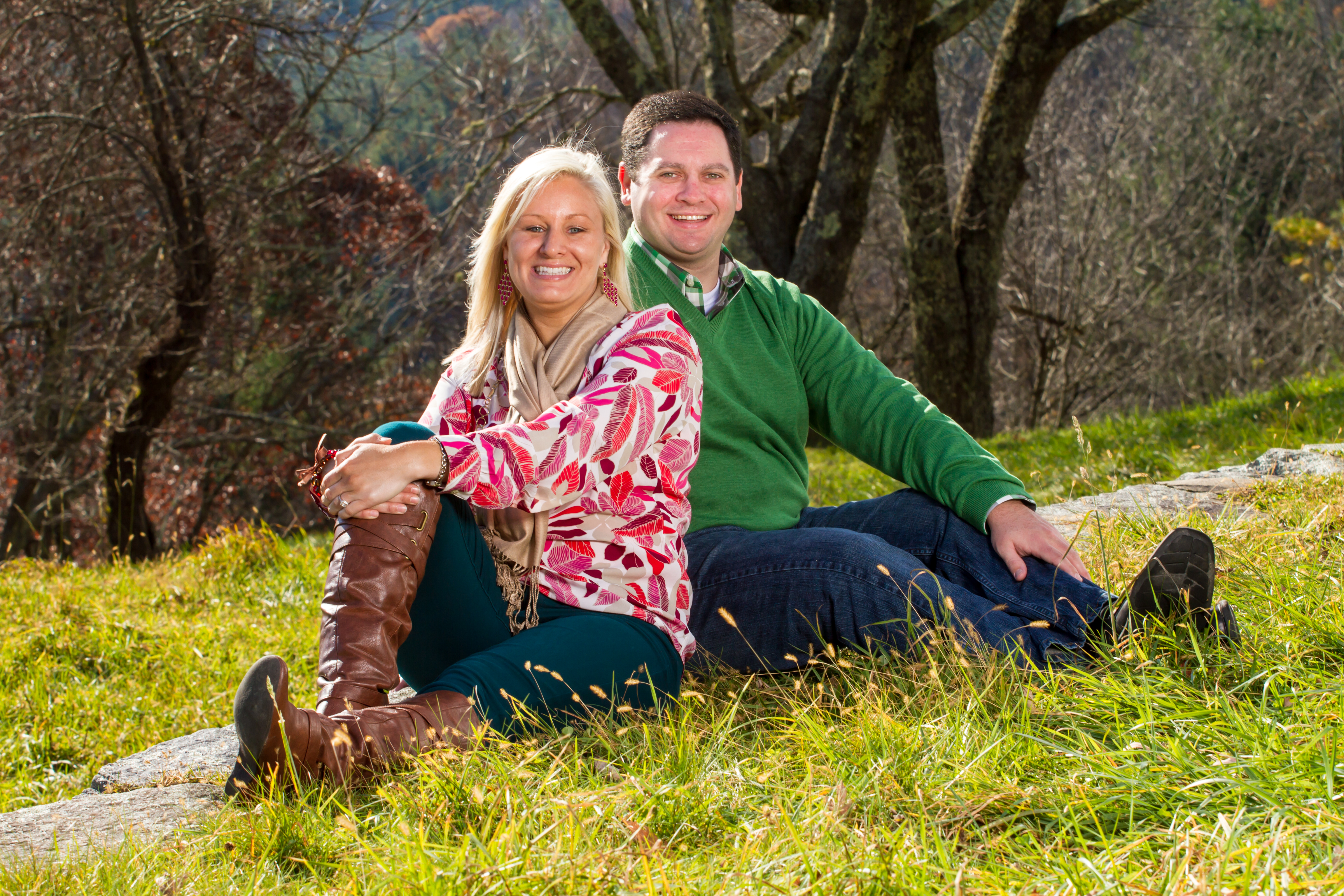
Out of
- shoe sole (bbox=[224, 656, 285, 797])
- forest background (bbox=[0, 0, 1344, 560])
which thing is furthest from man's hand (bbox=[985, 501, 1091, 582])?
forest background (bbox=[0, 0, 1344, 560])

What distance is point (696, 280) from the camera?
2.81m

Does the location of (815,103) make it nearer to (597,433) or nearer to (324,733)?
(597,433)

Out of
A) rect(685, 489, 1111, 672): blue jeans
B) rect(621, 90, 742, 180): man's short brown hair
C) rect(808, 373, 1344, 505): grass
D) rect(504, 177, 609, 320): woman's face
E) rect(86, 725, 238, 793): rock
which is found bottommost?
rect(808, 373, 1344, 505): grass

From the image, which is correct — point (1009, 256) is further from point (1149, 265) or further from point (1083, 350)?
point (1149, 265)

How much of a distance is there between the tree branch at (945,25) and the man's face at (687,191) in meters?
4.54

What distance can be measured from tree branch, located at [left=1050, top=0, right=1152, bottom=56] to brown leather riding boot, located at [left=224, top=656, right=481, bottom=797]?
612cm

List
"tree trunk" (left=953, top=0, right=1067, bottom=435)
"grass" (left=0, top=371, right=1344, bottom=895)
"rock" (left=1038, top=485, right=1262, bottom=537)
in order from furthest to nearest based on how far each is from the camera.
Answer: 1. "tree trunk" (left=953, top=0, right=1067, bottom=435)
2. "rock" (left=1038, top=485, right=1262, bottom=537)
3. "grass" (left=0, top=371, right=1344, bottom=895)

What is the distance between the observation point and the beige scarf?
2.27 m

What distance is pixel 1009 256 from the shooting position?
1154 centimetres

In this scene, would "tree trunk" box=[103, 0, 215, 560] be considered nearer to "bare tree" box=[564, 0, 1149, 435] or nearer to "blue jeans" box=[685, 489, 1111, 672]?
"bare tree" box=[564, 0, 1149, 435]

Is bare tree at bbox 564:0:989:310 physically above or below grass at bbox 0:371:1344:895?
above

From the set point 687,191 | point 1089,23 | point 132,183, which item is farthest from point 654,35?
point 687,191

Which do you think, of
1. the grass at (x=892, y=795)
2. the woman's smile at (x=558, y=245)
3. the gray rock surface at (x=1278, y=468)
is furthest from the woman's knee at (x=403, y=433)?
the gray rock surface at (x=1278, y=468)

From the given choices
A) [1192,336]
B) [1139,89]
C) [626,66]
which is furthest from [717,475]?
[1139,89]
